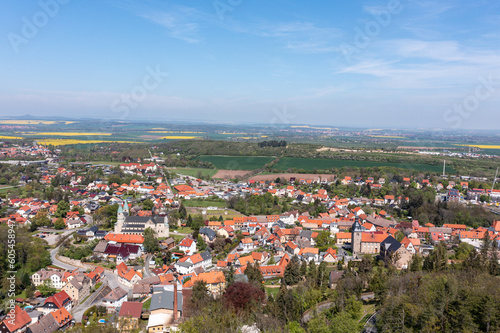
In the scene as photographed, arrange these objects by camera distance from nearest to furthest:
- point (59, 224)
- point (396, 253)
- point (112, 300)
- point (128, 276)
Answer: point (112, 300) < point (128, 276) < point (396, 253) < point (59, 224)

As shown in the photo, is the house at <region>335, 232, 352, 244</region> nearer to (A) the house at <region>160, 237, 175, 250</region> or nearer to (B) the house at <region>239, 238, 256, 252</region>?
(B) the house at <region>239, 238, 256, 252</region>

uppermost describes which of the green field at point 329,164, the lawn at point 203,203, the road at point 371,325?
the green field at point 329,164

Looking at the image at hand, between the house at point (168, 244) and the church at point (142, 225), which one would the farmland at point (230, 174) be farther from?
the house at point (168, 244)

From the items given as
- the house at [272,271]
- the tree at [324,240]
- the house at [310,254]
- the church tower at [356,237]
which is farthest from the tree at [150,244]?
the church tower at [356,237]

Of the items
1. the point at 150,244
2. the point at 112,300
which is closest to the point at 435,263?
the point at 112,300

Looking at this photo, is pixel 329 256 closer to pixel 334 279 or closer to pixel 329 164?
pixel 334 279

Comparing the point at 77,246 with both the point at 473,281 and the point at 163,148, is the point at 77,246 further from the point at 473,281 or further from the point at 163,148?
the point at 163,148

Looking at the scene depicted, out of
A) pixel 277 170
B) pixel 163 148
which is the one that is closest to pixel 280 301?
pixel 277 170
